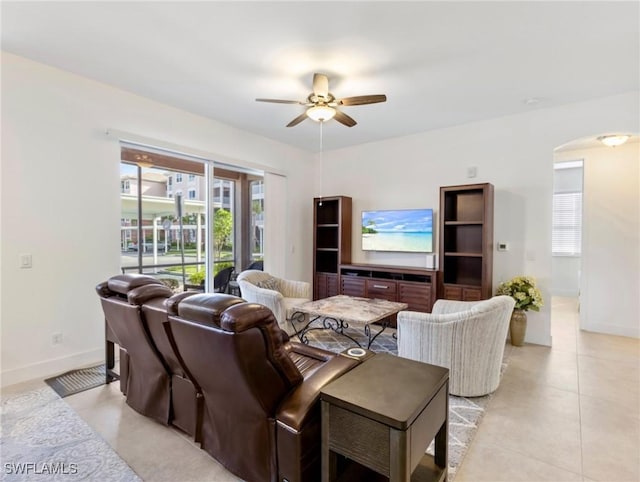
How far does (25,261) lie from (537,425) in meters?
4.40

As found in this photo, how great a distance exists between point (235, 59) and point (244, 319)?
2.48 metres

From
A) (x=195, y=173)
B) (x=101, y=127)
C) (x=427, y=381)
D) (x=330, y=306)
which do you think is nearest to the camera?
(x=427, y=381)

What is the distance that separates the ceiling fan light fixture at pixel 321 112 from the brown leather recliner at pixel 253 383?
87.3 inches

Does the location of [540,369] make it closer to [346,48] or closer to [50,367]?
[346,48]

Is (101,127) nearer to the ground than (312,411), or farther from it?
farther from it

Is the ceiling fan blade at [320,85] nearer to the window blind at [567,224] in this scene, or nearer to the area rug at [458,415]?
the area rug at [458,415]

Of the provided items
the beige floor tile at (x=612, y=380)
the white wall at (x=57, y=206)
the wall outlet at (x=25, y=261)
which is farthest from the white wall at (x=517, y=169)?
the wall outlet at (x=25, y=261)

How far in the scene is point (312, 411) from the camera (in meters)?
1.45

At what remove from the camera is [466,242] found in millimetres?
4508

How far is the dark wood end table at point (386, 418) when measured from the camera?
1.19 m

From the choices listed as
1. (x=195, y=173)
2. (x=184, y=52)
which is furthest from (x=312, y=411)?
(x=195, y=173)

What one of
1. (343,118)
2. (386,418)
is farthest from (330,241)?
(386,418)

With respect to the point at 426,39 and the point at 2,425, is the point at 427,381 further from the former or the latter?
the point at 2,425

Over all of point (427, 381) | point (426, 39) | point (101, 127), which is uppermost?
point (426, 39)
